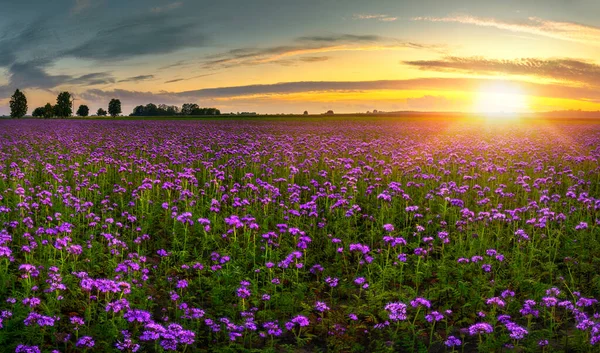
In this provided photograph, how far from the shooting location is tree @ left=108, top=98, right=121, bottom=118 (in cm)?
13462

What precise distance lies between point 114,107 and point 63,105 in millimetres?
17300

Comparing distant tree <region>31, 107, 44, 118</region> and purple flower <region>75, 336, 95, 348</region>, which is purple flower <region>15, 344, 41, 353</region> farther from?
distant tree <region>31, 107, 44, 118</region>

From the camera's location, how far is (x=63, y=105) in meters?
120

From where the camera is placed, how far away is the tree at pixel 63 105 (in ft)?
391

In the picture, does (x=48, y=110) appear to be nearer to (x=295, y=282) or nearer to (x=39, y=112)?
(x=39, y=112)

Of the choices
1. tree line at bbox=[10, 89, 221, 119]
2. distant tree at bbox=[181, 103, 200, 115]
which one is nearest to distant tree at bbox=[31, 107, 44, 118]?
tree line at bbox=[10, 89, 221, 119]

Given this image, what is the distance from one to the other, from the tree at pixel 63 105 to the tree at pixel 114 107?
13821 mm

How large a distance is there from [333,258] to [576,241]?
14.3 feet

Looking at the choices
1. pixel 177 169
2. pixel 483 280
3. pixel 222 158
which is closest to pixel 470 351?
pixel 483 280

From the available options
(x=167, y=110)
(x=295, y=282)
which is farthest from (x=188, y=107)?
(x=295, y=282)

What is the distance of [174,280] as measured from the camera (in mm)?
7023

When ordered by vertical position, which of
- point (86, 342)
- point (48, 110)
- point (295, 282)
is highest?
point (48, 110)

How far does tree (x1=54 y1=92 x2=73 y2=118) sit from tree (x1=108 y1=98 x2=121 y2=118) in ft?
45.3

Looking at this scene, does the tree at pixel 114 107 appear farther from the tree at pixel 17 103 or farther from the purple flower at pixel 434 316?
the purple flower at pixel 434 316
